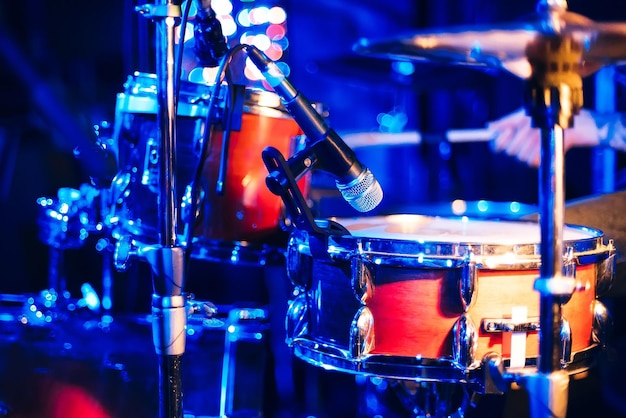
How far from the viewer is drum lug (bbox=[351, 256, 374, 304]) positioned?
1.64 metres

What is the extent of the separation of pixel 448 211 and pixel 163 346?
149cm

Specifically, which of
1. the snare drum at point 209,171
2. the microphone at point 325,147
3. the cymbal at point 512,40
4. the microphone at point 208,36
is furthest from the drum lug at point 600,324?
the microphone at point 208,36

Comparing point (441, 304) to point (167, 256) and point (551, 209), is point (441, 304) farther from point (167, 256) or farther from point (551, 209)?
point (167, 256)

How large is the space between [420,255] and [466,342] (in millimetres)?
209

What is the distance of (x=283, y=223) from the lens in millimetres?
2238

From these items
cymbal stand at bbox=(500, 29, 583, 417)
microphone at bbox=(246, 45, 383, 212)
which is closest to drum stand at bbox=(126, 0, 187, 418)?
microphone at bbox=(246, 45, 383, 212)

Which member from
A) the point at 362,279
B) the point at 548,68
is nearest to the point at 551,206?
the point at 548,68

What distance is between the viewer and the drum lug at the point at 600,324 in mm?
1767

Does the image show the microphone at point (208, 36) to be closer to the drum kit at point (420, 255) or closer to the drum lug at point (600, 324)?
the drum kit at point (420, 255)

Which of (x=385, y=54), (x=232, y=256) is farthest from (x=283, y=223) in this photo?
(x=385, y=54)

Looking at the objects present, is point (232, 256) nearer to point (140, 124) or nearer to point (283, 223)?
point (283, 223)

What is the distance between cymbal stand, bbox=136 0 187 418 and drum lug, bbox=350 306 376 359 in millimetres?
378

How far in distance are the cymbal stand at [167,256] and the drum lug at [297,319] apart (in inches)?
15.2

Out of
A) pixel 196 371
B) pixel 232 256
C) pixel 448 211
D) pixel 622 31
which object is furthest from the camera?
pixel 448 211
